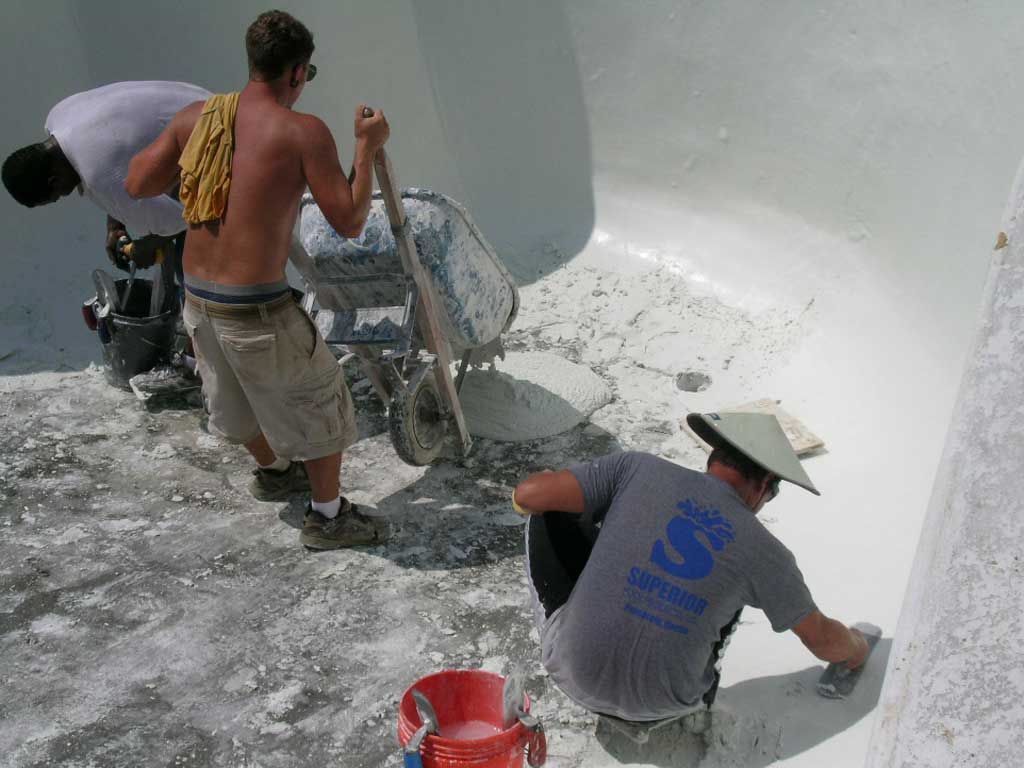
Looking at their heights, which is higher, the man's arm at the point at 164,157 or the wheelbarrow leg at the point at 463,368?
the man's arm at the point at 164,157

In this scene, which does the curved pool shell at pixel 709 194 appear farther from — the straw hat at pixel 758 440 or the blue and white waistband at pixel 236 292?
the blue and white waistband at pixel 236 292

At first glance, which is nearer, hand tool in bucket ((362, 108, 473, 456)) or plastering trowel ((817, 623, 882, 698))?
plastering trowel ((817, 623, 882, 698))

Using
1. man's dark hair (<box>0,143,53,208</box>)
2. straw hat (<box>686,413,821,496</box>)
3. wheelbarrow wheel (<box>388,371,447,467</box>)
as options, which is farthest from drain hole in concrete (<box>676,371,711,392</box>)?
man's dark hair (<box>0,143,53,208</box>)

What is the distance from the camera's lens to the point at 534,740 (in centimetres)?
190

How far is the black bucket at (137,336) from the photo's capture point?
11.6ft

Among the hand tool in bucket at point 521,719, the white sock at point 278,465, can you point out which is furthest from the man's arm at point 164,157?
the hand tool in bucket at point 521,719

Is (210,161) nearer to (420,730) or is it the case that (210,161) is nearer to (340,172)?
(340,172)

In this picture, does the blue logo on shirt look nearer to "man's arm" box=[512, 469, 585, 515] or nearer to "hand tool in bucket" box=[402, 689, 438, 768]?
"man's arm" box=[512, 469, 585, 515]

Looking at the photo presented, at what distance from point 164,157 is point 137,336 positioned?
1.21 metres

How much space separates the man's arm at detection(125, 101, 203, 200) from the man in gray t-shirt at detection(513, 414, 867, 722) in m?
1.38

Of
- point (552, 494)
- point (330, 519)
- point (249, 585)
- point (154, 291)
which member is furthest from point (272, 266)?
point (154, 291)

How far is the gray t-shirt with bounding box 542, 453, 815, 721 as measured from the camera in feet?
5.89

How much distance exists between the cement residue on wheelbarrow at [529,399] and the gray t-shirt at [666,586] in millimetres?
1538

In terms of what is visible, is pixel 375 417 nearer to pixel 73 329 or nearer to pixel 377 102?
pixel 73 329
